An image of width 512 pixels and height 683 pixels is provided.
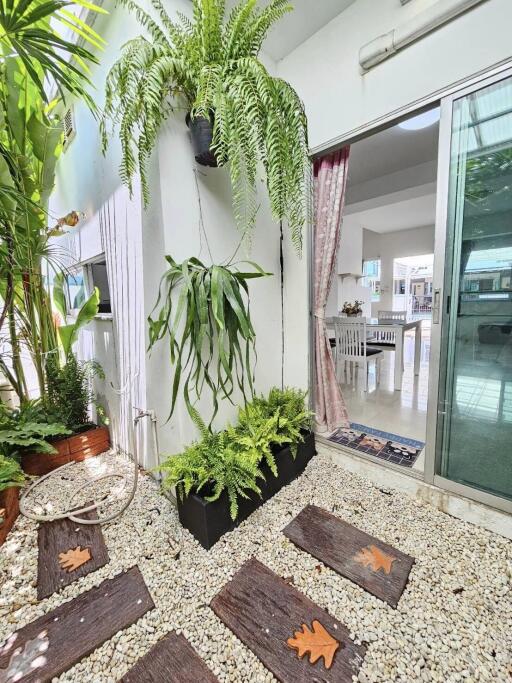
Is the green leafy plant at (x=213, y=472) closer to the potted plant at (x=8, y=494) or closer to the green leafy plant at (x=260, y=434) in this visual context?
the green leafy plant at (x=260, y=434)

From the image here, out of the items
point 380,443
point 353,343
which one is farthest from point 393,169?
point 380,443

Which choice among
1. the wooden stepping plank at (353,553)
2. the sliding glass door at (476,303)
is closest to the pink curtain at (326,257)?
the sliding glass door at (476,303)

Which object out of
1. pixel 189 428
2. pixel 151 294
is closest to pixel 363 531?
pixel 189 428

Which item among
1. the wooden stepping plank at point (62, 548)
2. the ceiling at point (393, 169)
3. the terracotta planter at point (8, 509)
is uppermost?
the ceiling at point (393, 169)

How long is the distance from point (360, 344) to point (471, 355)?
1.86m

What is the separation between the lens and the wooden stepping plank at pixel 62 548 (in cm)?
125

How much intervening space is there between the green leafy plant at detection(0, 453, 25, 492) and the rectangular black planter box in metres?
0.95

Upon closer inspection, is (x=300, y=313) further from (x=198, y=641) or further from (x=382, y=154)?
(x=382, y=154)

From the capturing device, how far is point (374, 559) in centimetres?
131

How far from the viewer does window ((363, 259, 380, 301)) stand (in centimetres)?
782

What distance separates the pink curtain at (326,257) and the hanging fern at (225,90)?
76cm

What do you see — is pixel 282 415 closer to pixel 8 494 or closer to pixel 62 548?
pixel 62 548

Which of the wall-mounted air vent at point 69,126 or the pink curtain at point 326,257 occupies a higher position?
the wall-mounted air vent at point 69,126

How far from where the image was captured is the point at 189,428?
67.0 inches
